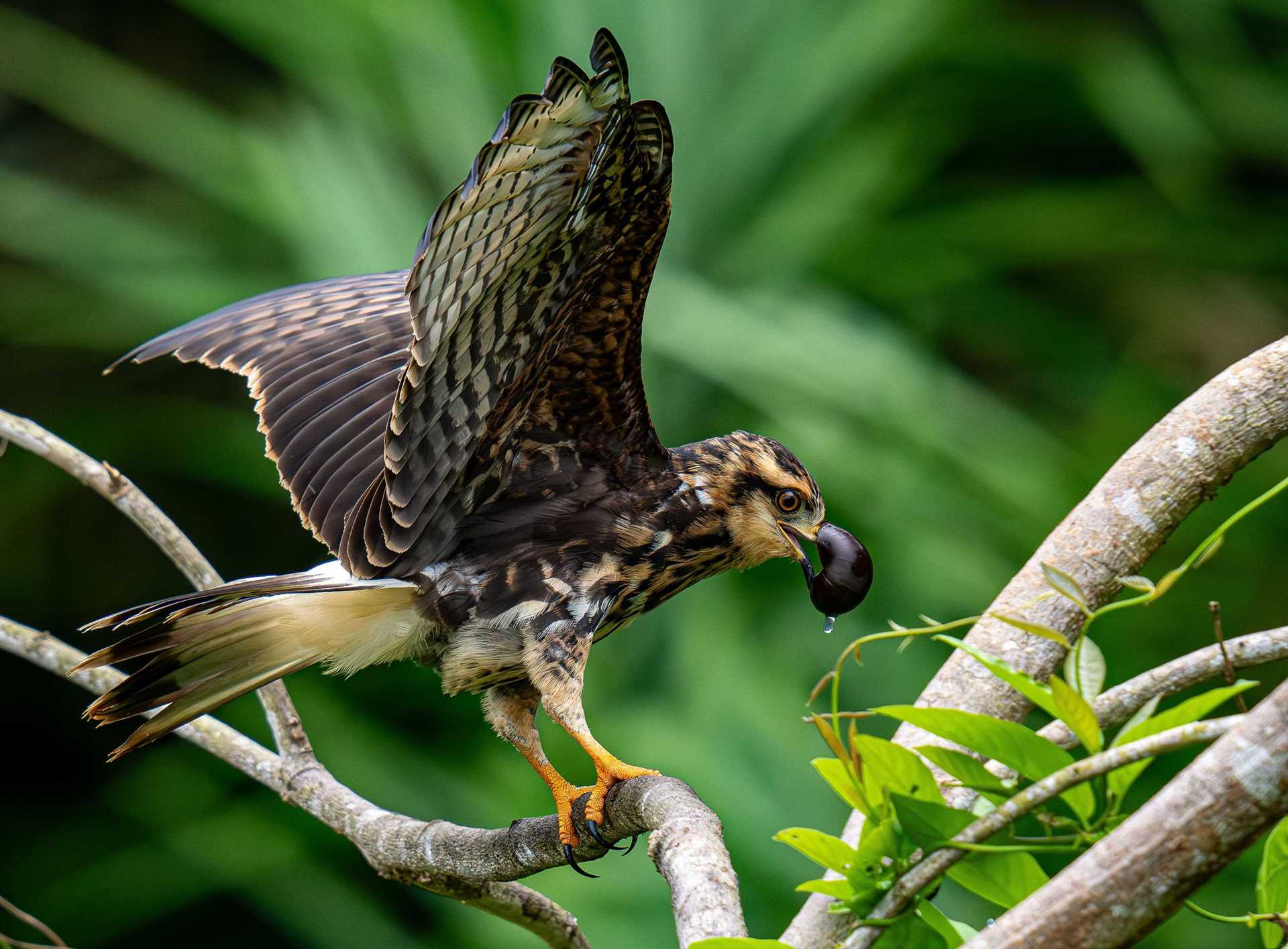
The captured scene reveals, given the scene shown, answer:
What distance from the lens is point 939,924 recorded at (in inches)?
41.3

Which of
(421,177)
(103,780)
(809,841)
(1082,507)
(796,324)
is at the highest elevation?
(421,177)

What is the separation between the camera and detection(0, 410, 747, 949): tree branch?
1.59 meters

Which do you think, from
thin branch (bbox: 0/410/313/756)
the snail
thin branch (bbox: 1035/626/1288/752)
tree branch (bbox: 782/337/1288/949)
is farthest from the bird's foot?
thin branch (bbox: 1035/626/1288/752)

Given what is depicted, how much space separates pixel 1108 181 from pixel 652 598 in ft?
9.65

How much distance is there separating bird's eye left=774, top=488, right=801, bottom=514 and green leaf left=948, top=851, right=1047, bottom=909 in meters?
1.14

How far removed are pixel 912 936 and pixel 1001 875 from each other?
0.09m

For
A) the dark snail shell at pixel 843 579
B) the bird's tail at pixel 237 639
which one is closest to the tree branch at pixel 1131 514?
the dark snail shell at pixel 843 579

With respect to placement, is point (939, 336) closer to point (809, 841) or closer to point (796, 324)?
point (796, 324)

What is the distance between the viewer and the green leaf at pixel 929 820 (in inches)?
38.1

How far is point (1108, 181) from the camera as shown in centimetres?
438

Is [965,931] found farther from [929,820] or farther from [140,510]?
[140,510]

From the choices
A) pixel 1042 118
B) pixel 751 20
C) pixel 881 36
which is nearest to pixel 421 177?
pixel 751 20

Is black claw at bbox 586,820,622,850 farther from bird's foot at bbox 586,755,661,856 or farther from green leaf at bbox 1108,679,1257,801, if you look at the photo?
green leaf at bbox 1108,679,1257,801

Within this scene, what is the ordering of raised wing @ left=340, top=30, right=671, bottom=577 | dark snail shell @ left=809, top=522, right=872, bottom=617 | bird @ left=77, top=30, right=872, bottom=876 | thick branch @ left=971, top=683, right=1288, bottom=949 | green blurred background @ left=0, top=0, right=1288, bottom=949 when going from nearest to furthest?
thick branch @ left=971, top=683, right=1288, bottom=949 → raised wing @ left=340, top=30, right=671, bottom=577 → bird @ left=77, top=30, right=872, bottom=876 → dark snail shell @ left=809, top=522, right=872, bottom=617 → green blurred background @ left=0, top=0, right=1288, bottom=949
